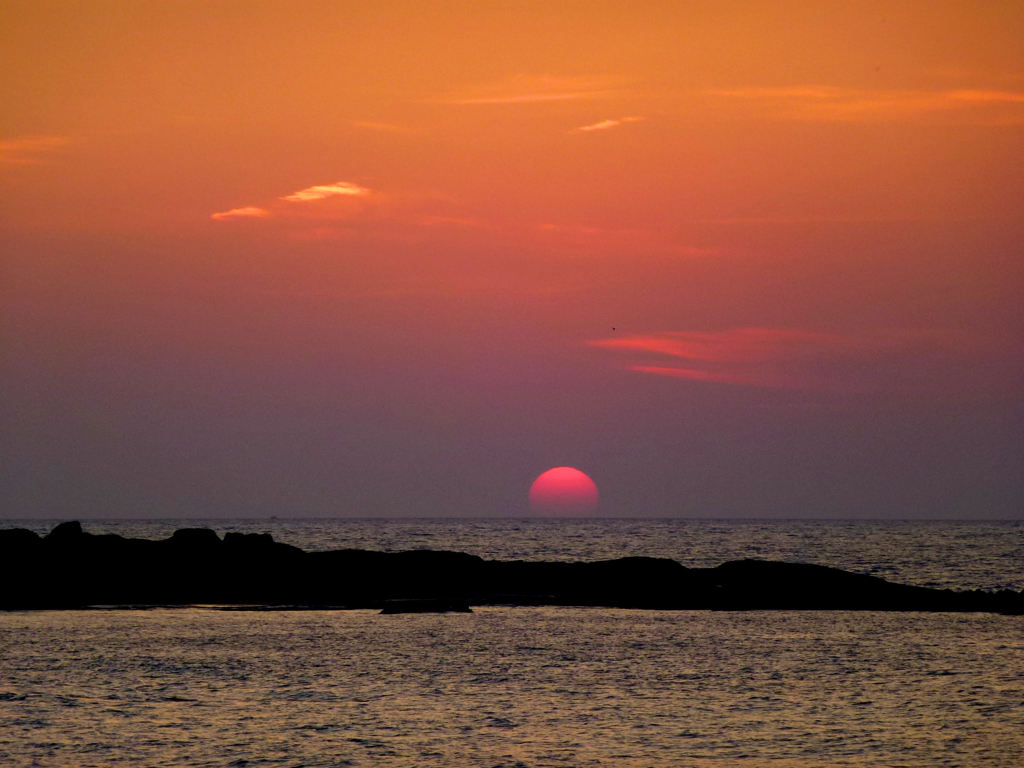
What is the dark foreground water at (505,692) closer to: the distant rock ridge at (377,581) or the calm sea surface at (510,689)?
the calm sea surface at (510,689)

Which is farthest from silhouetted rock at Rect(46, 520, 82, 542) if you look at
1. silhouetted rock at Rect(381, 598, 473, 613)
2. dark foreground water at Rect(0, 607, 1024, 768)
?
silhouetted rock at Rect(381, 598, 473, 613)

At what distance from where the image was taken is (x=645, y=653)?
51625 millimetres

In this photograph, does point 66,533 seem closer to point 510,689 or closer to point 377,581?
point 377,581

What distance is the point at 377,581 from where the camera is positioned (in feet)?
266

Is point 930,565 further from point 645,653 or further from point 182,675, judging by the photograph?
point 182,675

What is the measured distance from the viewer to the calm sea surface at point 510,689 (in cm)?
3164

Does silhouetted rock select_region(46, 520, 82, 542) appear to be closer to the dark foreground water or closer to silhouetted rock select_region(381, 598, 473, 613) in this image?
the dark foreground water

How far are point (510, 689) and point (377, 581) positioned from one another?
1587 inches

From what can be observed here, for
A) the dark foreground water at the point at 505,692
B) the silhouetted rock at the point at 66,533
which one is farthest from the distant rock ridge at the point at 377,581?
the dark foreground water at the point at 505,692

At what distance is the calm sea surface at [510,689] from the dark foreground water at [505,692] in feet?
0.40

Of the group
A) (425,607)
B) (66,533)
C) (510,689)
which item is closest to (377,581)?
(425,607)

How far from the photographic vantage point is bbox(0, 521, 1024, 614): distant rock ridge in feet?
243

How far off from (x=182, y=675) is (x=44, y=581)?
1484 inches

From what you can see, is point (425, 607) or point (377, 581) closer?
point (425, 607)
